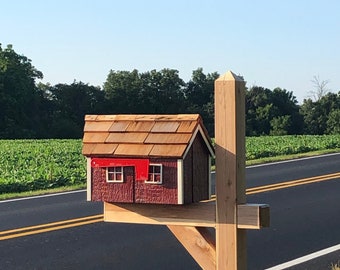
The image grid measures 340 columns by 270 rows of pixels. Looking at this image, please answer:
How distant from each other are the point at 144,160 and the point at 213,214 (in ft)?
1.25

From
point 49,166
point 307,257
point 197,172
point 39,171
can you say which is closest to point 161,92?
point 49,166

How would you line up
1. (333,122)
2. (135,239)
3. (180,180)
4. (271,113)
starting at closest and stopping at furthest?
1. (180,180)
2. (135,239)
3. (333,122)
4. (271,113)

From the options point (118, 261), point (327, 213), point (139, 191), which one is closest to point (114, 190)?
point (139, 191)

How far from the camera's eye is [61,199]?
1084 centimetres

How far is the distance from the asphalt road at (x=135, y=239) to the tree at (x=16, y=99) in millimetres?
38926

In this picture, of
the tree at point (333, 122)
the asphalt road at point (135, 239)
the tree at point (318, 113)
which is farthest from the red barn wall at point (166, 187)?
the tree at point (318, 113)

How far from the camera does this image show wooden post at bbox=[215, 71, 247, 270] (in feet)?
9.27

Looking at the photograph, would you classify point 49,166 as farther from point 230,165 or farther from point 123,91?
point 123,91

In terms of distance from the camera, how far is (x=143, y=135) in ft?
9.47

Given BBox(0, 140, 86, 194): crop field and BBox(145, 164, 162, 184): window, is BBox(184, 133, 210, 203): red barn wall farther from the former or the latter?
BBox(0, 140, 86, 194): crop field

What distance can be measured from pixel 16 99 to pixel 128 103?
944 centimetres

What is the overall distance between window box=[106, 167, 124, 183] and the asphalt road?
3541 millimetres

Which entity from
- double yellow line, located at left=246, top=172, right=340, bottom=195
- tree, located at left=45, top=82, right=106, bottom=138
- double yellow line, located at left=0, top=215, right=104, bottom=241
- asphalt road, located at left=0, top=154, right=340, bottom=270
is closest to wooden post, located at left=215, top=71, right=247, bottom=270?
asphalt road, located at left=0, top=154, right=340, bottom=270

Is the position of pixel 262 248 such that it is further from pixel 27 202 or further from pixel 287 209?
pixel 27 202
